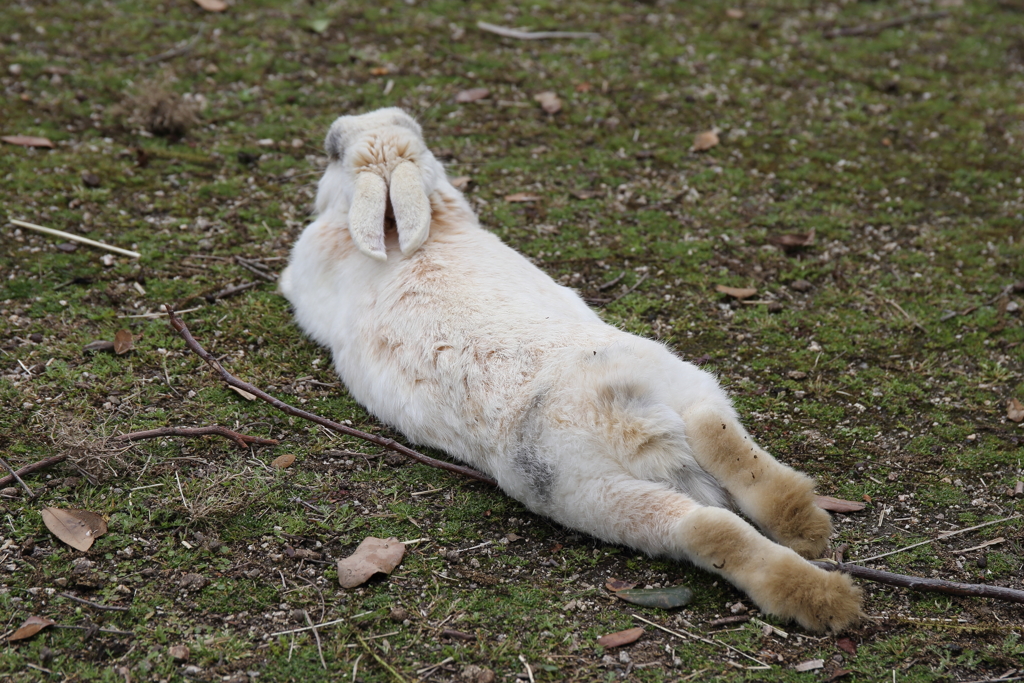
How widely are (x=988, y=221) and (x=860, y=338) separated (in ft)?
5.97

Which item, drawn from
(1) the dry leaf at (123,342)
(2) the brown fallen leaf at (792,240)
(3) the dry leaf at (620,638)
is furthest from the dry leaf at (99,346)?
(2) the brown fallen leaf at (792,240)

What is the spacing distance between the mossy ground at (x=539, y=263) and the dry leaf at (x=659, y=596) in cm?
5

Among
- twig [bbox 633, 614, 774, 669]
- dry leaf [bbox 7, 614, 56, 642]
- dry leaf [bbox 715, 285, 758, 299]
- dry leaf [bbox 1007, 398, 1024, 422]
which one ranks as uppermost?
dry leaf [bbox 1007, 398, 1024, 422]

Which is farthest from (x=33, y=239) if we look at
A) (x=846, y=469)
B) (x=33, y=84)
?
(x=846, y=469)

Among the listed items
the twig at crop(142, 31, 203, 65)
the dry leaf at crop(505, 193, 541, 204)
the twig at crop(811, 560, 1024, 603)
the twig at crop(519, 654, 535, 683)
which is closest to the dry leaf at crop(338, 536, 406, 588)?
the twig at crop(519, 654, 535, 683)

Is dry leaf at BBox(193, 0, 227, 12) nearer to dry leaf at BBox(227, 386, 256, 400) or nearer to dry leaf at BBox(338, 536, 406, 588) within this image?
dry leaf at BBox(227, 386, 256, 400)

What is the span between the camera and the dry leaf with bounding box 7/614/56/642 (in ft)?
9.22

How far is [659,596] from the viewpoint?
3.02 metres

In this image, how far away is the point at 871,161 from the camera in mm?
6250

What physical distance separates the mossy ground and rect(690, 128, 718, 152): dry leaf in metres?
0.12

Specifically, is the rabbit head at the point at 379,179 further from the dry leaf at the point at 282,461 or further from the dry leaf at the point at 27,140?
the dry leaf at the point at 27,140

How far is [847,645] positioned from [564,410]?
128 cm

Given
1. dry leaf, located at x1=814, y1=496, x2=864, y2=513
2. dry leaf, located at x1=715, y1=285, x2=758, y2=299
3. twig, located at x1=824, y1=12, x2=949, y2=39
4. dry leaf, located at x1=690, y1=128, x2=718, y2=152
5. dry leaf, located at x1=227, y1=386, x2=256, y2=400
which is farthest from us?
twig, located at x1=824, y1=12, x2=949, y2=39

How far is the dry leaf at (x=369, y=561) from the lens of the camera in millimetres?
3098
